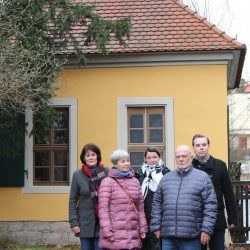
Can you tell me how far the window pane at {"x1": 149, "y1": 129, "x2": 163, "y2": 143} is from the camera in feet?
37.0

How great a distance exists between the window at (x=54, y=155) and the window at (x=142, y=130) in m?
1.36

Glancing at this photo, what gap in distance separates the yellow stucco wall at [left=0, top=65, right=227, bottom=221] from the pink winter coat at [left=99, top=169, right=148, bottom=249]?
5.34 meters

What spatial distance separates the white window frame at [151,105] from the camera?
11.0 metres

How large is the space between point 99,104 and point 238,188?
3.27 meters

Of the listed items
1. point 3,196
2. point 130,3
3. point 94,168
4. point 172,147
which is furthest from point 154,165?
point 130,3

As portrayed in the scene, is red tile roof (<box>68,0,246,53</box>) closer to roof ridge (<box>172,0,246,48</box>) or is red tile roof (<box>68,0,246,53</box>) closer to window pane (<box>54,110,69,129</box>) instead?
roof ridge (<box>172,0,246,48</box>)

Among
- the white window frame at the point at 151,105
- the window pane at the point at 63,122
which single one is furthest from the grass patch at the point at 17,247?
the window pane at the point at 63,122

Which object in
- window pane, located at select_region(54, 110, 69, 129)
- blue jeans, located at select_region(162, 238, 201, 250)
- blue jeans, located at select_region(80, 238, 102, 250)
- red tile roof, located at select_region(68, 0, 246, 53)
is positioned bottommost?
blue jeans, located at select_region(80, 238, 102, 250)

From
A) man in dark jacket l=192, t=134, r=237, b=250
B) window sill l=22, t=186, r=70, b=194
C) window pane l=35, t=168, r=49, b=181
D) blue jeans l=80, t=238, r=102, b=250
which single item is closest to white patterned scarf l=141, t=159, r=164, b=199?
man in dark jacket l=192, t=134, r=237, b=250

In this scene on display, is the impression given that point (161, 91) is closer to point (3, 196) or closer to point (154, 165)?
point (3, 196)

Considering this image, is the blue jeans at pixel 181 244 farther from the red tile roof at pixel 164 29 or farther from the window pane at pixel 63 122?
the window pane at pixel 63 122

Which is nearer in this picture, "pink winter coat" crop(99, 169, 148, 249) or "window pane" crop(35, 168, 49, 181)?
"pink winter coat" crop(99, 169, 148, 249)

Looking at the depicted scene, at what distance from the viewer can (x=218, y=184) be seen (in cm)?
611

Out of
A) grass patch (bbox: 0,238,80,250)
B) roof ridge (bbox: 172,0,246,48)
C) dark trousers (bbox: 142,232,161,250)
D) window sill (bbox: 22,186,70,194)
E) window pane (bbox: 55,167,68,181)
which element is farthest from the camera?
window pane (bbox: 55,167,68,181)
